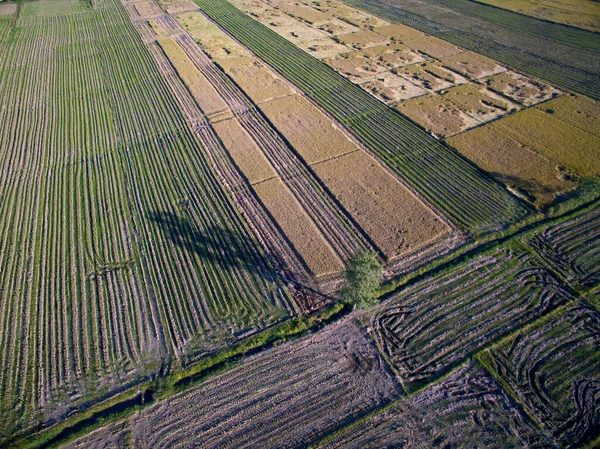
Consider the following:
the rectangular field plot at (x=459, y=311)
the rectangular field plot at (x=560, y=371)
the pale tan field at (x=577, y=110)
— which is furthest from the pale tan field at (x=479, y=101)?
the rectangular field plot at (x=560, y=371)

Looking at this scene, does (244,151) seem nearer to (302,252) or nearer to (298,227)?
(298,227)

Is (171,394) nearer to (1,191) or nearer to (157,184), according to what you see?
(157,184)

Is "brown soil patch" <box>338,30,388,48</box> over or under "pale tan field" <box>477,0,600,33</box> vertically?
under

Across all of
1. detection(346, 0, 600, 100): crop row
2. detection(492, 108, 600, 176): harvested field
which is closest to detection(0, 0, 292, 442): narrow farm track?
detection(492, 108, 600, 176): harvested field

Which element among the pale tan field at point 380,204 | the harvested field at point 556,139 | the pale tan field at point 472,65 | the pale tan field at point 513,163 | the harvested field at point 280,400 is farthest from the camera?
the pale tan field at point 472,65

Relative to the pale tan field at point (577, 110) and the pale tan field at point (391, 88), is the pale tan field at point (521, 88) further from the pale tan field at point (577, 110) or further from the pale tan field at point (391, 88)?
the pale tan field at point (391, 88)

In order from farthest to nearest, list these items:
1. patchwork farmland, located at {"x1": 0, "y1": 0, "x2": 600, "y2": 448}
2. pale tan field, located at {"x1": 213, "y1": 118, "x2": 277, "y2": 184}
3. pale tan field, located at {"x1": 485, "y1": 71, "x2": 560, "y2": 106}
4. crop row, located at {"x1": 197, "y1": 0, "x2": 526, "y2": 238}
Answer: pale tan field, located at {"x1": 485, "y1": 71, "x2": 560, "y2": 106} < pale tan field, located at {"x1": 213, "y1": 118, "x2": 277, "y2": 184} < crop row, located at {"x1": 197, "y1": 0, "x2": 526, "y2": 238} < patchwork farmland, located at {"x1": 0, "y1": 0, "x2": 600, "y2": 448}

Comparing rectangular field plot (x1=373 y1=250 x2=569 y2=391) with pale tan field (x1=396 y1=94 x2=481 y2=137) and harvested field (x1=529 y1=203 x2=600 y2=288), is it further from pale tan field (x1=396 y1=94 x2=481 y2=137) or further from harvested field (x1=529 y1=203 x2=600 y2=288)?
pale tan field (x1=396 y1=94 x2=481 y2=137)
